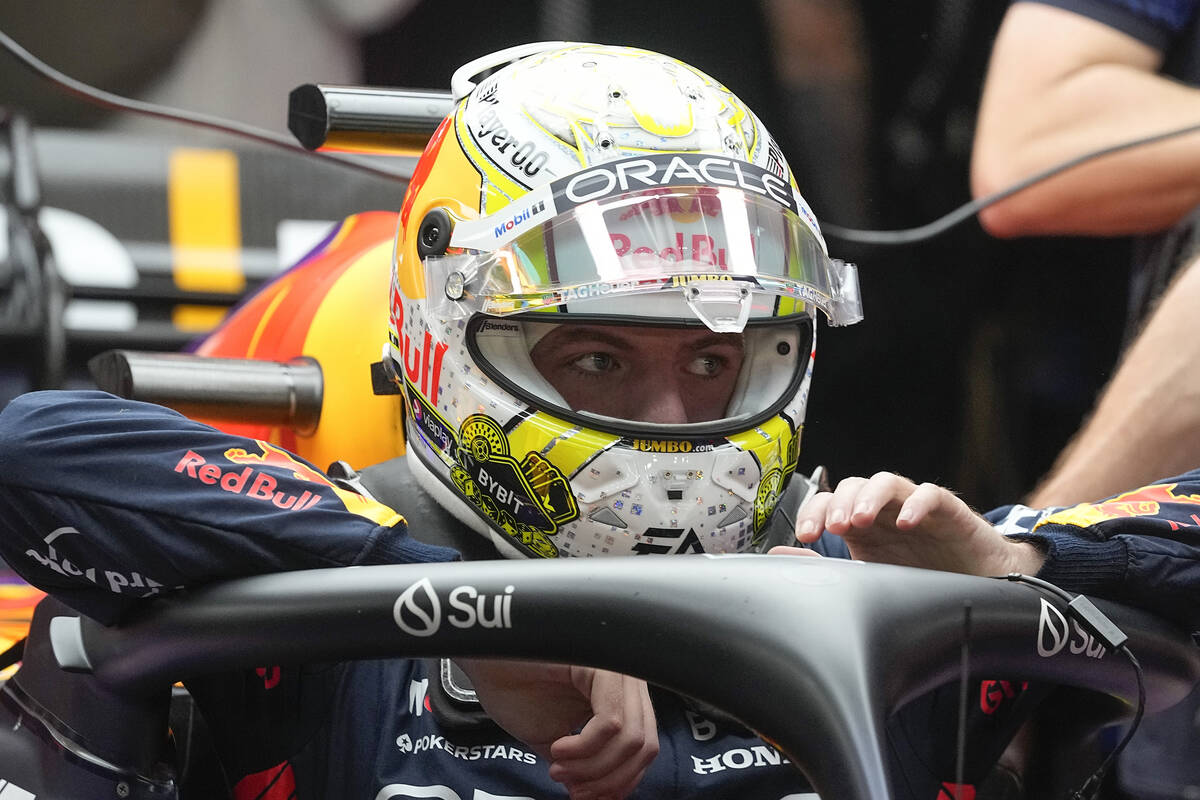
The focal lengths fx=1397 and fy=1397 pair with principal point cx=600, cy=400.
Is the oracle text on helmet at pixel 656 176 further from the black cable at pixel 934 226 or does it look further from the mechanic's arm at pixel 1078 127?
the mechanic's arm at pixel 1078 127

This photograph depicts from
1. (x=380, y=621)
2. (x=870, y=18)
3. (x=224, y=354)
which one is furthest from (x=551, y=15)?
(x=380, y=621)

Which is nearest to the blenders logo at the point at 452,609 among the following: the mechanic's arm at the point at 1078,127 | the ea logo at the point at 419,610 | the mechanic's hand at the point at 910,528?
the ea logo at the point at 419,610

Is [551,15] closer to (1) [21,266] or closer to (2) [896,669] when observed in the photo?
(1) [21,266]

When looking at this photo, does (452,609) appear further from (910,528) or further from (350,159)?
(350,159)

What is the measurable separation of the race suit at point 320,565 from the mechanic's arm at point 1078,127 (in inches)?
47.8

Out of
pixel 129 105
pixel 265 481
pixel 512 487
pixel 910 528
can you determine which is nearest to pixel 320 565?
pixel 265 481

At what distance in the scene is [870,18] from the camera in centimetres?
229

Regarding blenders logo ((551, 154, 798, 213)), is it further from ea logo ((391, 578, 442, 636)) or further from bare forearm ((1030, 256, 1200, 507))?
bare forearm ((1030, 256, 1200, 507))

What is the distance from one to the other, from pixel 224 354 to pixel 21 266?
44 cm

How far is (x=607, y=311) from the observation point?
1.16 m

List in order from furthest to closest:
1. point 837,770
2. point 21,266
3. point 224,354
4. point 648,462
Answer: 1. point 21,266
2. point 224,354
3. point 648,462
4. point 837,770

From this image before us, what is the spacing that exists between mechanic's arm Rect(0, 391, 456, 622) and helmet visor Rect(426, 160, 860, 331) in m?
0.27

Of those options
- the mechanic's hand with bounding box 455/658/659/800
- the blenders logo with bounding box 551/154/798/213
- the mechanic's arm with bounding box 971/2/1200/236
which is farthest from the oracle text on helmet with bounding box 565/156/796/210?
the mechanic's arm with bounding box 971/2/1200/236

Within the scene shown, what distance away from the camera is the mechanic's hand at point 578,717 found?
2.74 ft
